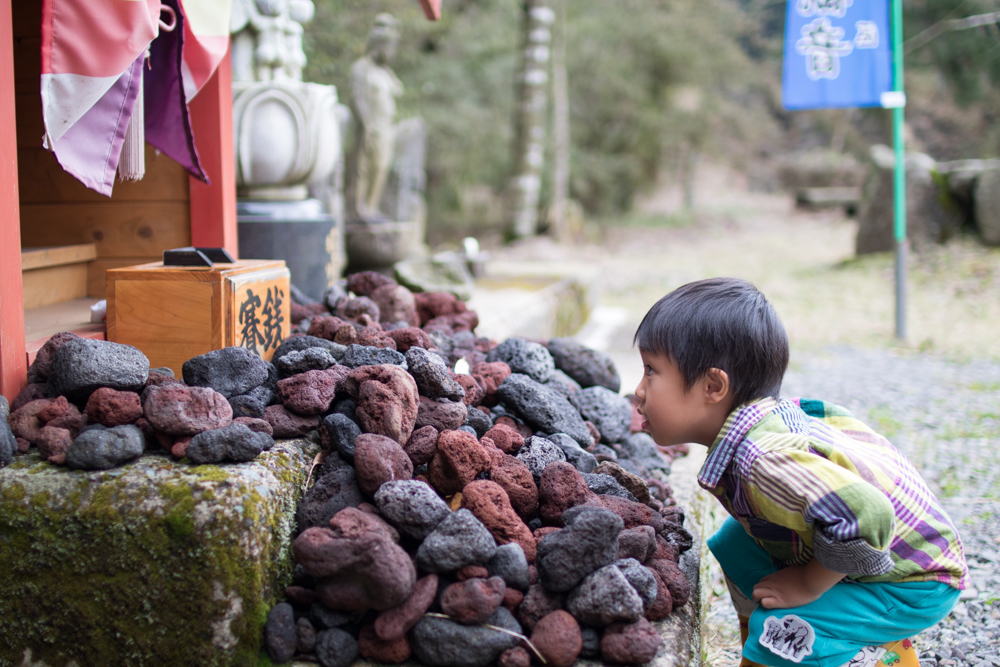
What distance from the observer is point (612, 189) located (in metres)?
15.3

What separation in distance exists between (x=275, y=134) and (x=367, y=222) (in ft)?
9.50

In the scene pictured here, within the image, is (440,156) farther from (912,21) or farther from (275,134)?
(275,134)

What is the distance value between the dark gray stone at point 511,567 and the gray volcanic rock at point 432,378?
0.49 m

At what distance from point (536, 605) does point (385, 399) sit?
0.54 meters

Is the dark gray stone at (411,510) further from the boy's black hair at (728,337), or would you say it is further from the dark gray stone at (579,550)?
the boy's black hair at (728,337)

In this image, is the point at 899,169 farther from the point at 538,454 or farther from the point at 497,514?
the point at 497,514

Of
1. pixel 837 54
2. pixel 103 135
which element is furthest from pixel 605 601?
pixel 837 54

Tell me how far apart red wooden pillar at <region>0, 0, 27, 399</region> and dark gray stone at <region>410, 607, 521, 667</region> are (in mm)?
1136

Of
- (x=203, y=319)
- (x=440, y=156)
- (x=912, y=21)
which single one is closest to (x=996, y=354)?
(x=203, y=319)

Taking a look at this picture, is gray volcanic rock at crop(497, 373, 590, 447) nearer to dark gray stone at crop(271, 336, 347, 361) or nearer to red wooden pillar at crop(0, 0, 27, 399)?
dark gray stone at crop(271, 336, 347, 361)

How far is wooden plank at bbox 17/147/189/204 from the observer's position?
104 inches

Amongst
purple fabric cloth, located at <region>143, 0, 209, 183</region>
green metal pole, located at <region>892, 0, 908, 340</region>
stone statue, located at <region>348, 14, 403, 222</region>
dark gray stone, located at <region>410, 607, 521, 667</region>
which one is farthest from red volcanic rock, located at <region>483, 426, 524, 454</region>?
stone statue, located at <region>348, 14, 403, 222</region>

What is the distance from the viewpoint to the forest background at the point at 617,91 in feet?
42.1

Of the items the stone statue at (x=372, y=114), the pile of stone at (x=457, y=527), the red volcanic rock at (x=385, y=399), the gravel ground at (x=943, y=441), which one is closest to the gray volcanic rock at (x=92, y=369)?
the pile of stone at (x=457, y=527)
